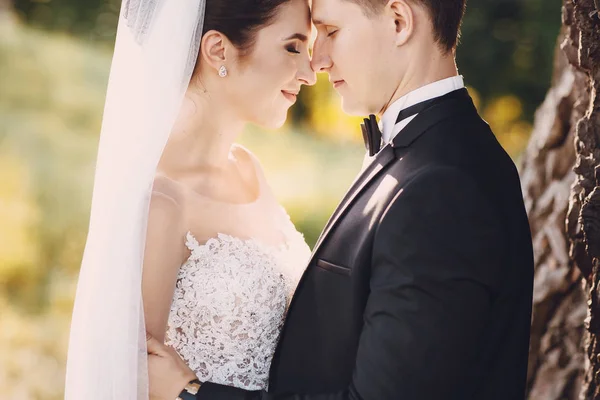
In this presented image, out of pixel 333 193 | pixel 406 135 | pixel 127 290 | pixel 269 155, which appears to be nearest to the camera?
pixel 406 135

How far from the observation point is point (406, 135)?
2248 mm

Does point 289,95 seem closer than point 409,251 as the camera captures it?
No

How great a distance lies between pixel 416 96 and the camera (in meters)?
2.33

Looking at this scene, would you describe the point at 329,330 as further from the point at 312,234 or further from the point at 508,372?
the point at 312,234

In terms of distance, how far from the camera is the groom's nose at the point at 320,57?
8.38ft

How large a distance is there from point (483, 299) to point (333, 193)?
6.09m

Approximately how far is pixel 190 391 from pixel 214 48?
1179 millimetres

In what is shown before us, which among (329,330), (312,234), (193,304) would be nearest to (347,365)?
(329,330)

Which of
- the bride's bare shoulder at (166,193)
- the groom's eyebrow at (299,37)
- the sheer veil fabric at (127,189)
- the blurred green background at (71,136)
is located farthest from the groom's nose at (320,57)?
the blurred green background at (71,136)

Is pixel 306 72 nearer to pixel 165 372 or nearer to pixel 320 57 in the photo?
pixel 320 57

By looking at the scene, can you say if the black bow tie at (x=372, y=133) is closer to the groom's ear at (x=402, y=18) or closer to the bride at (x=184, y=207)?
the groom's ear at (x=402, y=18)

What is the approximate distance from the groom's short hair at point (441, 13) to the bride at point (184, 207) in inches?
19.6

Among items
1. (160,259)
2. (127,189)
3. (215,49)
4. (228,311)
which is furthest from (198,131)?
(228,311)

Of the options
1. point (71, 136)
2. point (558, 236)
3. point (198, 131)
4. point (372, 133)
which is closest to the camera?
point (372, 133)
